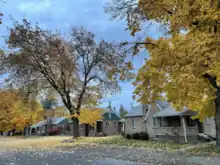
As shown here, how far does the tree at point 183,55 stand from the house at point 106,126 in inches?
989

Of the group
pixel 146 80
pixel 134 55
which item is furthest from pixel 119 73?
pixel 146 80

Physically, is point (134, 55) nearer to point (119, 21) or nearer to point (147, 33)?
point (147, 33)

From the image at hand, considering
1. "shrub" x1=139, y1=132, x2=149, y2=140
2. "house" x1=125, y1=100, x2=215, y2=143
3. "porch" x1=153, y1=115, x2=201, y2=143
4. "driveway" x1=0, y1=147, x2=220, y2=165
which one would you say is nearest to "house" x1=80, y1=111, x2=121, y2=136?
"house" x1=125, y1=100, x2=215, y2=143

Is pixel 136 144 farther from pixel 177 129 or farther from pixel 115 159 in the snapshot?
pixel 115 159

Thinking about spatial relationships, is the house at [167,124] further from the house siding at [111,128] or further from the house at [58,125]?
the house at [58,125]

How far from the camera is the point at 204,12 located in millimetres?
7102

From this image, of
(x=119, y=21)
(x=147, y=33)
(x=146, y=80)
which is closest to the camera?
(x=119, y=21)

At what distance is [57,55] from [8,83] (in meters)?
5.93

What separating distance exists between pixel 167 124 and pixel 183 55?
16.2 m

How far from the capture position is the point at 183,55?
11.1m

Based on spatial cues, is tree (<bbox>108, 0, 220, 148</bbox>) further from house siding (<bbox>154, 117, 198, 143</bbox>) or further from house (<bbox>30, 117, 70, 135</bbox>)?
house (<bbox>30, 117, 70, 135</bbox>)

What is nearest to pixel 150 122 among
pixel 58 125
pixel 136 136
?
pixel 136 136

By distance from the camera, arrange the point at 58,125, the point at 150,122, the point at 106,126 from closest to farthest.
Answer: the point at 150,122, the point at 106,126, the point at 58,125

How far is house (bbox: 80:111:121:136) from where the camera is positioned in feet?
134
